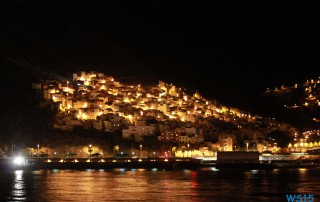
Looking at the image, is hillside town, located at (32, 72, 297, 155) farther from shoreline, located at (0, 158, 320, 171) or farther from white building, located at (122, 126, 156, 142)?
shoreline, located at (0, 158, 320, 171)

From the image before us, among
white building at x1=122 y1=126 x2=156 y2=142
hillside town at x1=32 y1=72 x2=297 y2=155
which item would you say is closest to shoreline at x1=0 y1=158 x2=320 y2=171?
hillside town at x1=32 y1=72 x2=297 y2=155

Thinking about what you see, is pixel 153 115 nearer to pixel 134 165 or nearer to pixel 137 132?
pixel 137 132

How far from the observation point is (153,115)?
12781 cm

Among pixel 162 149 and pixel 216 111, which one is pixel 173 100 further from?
pixel 162 149

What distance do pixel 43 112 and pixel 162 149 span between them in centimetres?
2308

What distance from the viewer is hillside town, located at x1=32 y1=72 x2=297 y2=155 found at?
10872 centimetres

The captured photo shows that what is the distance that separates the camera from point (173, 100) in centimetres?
14800

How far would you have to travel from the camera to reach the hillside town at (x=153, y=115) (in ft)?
357

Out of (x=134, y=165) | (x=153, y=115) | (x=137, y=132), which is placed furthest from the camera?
(x=153, y=115)

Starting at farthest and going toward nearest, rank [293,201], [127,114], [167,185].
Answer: [127,114] < [167,185] < [293,201]

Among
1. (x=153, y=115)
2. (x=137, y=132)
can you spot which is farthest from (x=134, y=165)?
(x=153, y=115)

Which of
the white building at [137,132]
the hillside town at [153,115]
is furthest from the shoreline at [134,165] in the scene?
the white building at [137,132]

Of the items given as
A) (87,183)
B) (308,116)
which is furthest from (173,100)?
(87,183)

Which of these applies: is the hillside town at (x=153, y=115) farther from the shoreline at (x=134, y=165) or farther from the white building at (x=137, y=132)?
the shoreline at (x=134, y=165)
